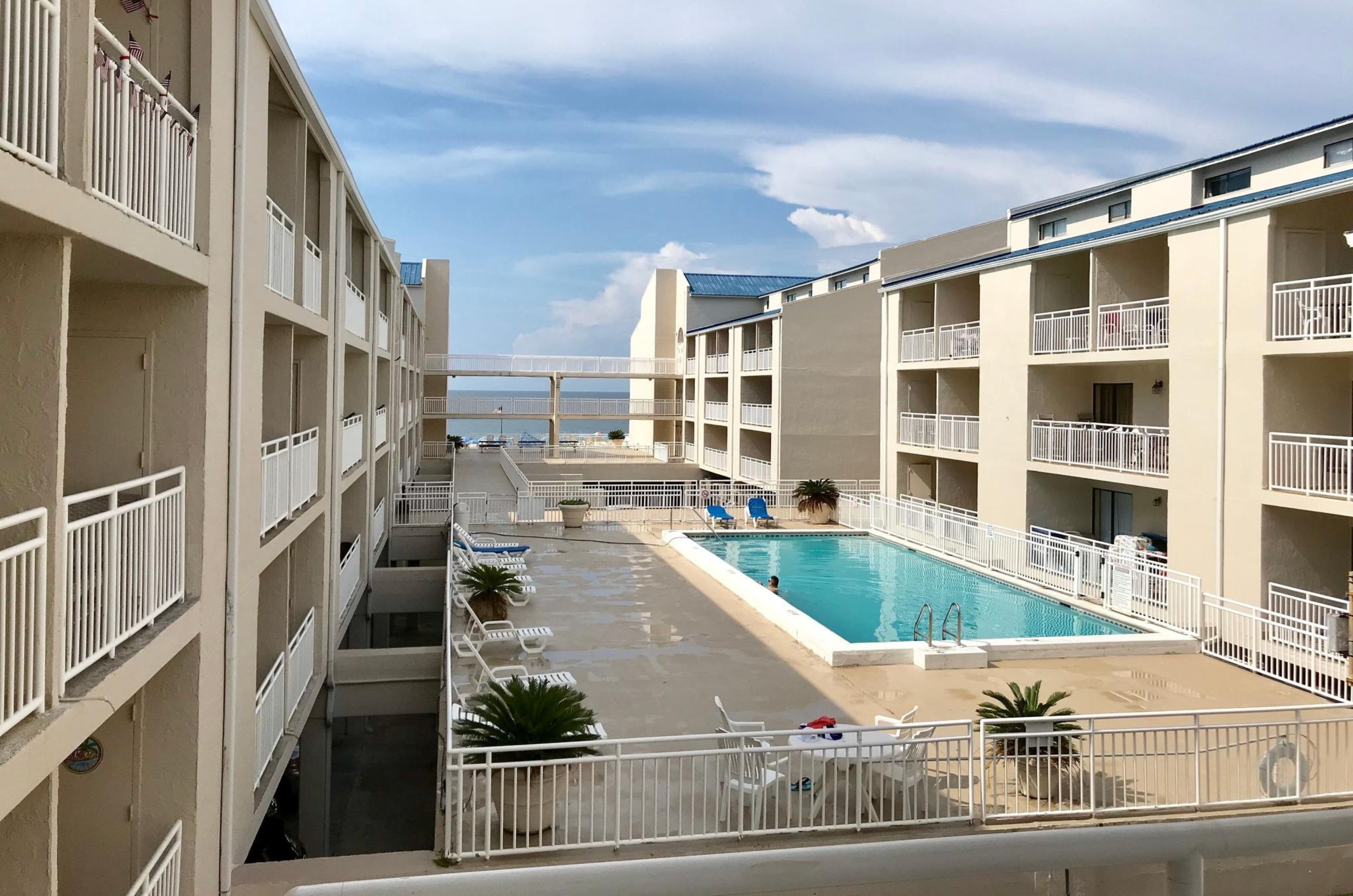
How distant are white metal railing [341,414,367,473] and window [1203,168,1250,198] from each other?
19.5 meters

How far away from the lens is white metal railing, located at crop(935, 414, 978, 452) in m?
24.2

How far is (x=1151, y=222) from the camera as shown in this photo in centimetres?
1752

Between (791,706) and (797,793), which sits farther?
(791,706)

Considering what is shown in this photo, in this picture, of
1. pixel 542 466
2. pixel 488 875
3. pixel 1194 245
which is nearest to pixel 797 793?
pixel 488 875

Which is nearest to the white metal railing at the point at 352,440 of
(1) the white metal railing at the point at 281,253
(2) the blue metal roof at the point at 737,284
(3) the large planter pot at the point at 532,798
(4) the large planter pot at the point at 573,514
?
(1) the white metal railing at the point at 281,253

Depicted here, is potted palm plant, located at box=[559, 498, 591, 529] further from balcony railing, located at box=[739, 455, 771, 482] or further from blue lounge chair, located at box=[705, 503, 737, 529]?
balcony railing, located at box=[739, 455, 771, 482]

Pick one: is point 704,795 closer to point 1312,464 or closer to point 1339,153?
point 1312,464

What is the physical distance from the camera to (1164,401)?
20.1 metres

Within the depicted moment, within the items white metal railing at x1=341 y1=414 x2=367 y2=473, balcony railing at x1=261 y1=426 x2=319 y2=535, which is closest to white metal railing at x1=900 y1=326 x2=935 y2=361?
white metal railing at x1=341 y1=414 x2=367 y2=473

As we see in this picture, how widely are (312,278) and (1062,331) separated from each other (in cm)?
1599

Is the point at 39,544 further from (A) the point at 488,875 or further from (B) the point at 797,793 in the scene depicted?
(B) the point at 797,793

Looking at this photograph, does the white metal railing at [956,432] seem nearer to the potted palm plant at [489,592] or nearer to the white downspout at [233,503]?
the potted palm plant at [489,592]

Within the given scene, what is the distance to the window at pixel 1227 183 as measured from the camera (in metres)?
20.9

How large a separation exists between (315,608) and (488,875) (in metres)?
12.2
